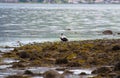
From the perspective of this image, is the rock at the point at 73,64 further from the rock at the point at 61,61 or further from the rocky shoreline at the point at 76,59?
the rock at the point at 61,61

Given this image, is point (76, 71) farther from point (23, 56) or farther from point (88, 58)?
point (23, 56)

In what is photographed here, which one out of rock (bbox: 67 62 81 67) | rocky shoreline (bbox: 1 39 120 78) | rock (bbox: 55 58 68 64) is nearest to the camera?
rocky shoreline (bbox: 1 39 120 78)

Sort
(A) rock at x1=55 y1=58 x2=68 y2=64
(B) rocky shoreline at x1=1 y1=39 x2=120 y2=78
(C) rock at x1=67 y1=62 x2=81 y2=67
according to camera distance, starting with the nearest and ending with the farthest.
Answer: (B) rocky shoreline at x1=1 y1=39 x2=120 y2=78 → (C) rock at x1=67 y1=62 x2=81 y2=67 → (A) rock at x1=55 y1=58 x2=68 y2=64

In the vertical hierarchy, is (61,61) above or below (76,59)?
above

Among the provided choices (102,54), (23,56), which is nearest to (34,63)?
(23,56)

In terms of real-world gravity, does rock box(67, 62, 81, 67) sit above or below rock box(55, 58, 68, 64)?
above

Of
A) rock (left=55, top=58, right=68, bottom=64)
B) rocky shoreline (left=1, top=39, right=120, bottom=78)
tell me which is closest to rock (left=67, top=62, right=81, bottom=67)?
rocky shoreline (left=1, top=39, right=120, bottom=78)

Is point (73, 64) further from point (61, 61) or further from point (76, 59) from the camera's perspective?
point (76, 59)

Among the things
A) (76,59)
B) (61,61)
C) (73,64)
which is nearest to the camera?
(73,64)

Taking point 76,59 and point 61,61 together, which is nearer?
point 61,61

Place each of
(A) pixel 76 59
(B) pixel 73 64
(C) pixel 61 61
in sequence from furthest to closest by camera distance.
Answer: (A) pixel 76 59
(C) pixel 61 61
(B) pixel 73 64

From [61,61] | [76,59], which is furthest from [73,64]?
[76,59]

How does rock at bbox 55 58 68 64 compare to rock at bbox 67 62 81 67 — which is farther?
rock at bbox 55 58 68 64

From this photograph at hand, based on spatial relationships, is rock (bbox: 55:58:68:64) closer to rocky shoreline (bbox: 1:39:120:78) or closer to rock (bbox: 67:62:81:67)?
rocky shoreline (bbox: 1:39:120:78)
